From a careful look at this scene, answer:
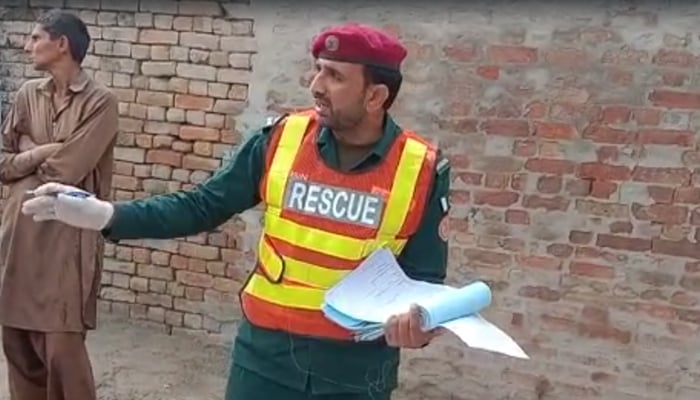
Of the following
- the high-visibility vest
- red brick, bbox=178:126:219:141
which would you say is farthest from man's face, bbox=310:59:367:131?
red brick, bbox=178:126:219:141

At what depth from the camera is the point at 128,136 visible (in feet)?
20.0

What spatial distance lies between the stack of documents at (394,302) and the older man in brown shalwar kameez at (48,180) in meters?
1.89

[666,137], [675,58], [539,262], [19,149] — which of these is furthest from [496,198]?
[19,149]

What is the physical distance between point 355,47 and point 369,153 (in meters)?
0.27

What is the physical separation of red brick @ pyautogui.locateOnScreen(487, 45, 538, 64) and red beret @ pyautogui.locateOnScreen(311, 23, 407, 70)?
7.51ft

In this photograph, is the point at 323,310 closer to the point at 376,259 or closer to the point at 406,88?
the point at 376,259

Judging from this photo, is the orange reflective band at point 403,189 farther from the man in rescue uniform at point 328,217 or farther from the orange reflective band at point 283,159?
the orange reflective band at point 283,159

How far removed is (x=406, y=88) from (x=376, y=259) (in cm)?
271

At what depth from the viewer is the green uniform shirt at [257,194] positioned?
251 centimetres

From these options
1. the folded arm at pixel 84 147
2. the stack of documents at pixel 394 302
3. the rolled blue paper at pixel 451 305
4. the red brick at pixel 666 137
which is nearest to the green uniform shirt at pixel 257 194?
the stack of documents at pixel 394 302

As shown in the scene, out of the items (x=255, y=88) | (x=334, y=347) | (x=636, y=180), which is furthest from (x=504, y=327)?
(x=334, y=347)

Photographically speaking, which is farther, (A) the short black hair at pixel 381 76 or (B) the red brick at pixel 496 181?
(B) the red brick at pixel 496 181

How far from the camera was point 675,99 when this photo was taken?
4363mm

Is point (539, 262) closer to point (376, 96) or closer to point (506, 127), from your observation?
point (506, 127)
